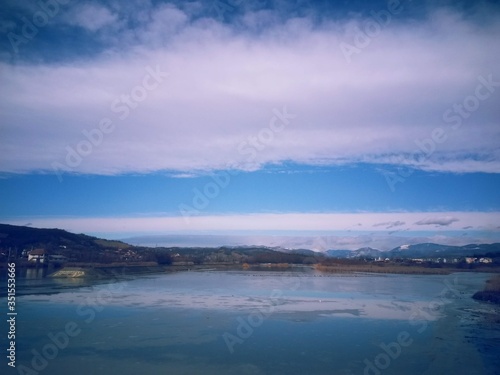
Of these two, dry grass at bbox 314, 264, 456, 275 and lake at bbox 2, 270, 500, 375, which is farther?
dry grass at bbox 314, 264, 456, 275

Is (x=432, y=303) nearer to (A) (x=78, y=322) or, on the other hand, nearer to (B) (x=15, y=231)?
(A) (x=78, y=322)

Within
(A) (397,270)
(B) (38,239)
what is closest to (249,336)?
(B) (38,239)

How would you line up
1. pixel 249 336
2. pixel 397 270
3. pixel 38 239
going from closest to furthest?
pixel 249 336, pixel 38 239, pixel 397 270

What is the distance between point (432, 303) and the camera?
17.5m

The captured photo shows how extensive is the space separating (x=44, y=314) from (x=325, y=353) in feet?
29.6

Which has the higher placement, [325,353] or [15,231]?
[15,231]

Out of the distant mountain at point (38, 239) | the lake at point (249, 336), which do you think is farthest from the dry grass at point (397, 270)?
the distant mountain at point (38, 239)

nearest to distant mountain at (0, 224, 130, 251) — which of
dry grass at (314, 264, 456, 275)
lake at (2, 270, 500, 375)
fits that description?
lake at (2, 270, 500, 375)

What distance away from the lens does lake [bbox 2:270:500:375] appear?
804 cm

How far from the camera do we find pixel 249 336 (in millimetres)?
10680

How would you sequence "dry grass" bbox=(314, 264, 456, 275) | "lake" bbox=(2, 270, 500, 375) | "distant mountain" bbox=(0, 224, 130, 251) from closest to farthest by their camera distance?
"lake" bbox=(2, 270, 500, 375), "distant mountain" bbox=(0, 224, 130, 251), "dry grass" bbox=(314, 264, 456, 275)

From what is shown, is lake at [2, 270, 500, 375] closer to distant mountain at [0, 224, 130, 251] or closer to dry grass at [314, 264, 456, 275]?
distant mountain at [0, 224, 130, 251]

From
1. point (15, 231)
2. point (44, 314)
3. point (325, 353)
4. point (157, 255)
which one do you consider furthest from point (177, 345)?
point (157, 255)

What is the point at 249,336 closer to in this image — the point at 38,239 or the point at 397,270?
the point at 38,239
